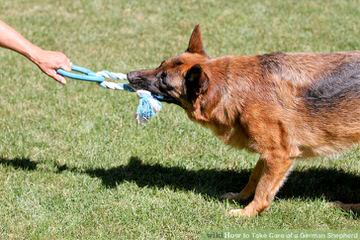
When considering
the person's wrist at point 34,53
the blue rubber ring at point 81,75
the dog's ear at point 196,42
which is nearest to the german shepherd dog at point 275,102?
the dog's ear at point 196,42

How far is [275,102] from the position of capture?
5.27m

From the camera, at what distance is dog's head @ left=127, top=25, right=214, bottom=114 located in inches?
210

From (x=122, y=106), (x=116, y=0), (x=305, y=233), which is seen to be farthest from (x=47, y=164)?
(x=116, y=0)

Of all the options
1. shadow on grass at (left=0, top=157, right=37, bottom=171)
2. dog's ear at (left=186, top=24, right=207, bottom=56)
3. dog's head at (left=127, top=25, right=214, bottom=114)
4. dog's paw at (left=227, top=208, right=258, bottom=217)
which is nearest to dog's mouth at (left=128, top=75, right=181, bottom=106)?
dog's head at (left=127, top=25, right=214, bottom=114)

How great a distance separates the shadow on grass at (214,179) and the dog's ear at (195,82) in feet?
3.72

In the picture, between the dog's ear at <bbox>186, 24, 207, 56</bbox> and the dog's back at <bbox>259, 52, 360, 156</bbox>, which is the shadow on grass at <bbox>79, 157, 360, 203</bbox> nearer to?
the dog's back at <bbox>259, 52, 360, 156</bbox>

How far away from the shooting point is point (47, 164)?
6527 mm

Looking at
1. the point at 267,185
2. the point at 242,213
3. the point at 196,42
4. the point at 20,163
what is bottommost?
the point at 20,163

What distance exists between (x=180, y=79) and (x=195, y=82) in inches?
8.0

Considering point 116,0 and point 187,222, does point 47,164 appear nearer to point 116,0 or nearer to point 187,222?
point 187,222

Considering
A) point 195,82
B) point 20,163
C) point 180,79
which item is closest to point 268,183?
point 195,82

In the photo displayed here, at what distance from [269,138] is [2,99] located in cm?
430

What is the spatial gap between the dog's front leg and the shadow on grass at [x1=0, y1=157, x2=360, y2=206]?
51 centimetres

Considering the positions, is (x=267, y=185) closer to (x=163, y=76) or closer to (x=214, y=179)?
(x=214, y=179)
